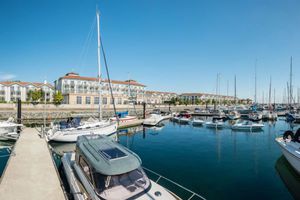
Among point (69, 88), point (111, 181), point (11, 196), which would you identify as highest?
point (69, 88)

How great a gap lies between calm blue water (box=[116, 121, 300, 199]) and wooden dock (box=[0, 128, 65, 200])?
680 cm

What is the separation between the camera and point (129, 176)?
629cm

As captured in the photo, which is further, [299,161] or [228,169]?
[228,169]

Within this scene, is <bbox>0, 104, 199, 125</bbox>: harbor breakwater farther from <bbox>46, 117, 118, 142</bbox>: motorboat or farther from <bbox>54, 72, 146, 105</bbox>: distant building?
<bbox>46, 117, 118, 142</bbox>: motorboat

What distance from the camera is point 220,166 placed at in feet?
42.8

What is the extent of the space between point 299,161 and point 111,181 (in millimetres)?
11820

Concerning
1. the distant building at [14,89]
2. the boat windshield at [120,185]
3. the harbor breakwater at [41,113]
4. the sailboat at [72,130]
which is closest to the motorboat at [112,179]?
the boat windshield at [120,185]

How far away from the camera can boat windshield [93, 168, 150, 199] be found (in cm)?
553

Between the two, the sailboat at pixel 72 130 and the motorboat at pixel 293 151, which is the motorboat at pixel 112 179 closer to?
the motorboat at pixel 293 151

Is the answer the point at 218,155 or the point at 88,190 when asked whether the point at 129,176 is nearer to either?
the point at 88,190

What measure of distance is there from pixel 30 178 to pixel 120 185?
515cm

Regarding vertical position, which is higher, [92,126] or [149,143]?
[92,126]

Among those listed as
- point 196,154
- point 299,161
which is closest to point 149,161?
point 196,154

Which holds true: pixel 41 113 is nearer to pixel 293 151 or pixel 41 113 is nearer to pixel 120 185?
pixel 120 185
